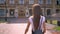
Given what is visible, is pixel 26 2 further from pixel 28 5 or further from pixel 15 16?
pixel 15 16

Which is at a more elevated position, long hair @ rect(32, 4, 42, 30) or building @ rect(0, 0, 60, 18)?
long hair @ rect(32, 4, 42, 30)

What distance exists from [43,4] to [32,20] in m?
70.6

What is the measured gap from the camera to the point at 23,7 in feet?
Answer: 247

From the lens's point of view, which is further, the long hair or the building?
the building

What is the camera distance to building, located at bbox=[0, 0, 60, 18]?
74.1 meters

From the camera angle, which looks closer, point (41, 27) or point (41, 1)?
point (41, 27)

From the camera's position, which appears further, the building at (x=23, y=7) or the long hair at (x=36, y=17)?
the building at (x=23, y=7)

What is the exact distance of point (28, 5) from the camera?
247 ft

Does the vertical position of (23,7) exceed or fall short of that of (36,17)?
it falls short

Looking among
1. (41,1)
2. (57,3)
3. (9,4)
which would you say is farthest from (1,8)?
(57,3)

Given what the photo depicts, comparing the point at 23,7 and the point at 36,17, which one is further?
the point at 23,7

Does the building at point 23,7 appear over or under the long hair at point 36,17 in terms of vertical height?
under

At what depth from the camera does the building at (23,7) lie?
74.1 metres

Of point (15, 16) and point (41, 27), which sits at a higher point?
point (41, 27)
